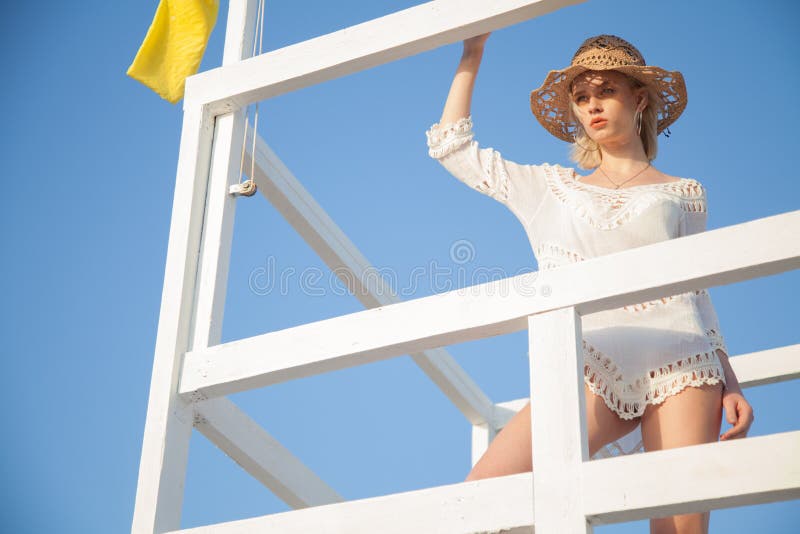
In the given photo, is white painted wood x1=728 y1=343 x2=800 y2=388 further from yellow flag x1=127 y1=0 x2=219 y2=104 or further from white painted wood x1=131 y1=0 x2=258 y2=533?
yellow flag x1=127 y1=0 x2=219 y2=104

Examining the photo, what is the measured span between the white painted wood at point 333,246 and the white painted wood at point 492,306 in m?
0.83

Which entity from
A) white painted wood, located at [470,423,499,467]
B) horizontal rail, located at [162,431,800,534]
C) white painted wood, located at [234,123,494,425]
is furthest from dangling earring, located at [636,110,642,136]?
white painted wood, located at [470,423,499,467]

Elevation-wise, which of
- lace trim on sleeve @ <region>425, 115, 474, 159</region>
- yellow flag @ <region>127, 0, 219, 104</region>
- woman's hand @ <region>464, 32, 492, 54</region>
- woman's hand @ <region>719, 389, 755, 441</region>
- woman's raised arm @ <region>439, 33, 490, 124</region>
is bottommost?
woman's hand @ <region>719, 389, 755, 441</region>

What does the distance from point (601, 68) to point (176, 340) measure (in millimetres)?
1335

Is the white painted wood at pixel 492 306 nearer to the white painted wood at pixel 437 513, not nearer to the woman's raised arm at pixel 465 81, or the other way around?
the white painted wood at pixel 437 513

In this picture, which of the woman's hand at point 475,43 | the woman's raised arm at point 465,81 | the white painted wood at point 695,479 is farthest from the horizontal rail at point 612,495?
the woman's hand at point 475,43

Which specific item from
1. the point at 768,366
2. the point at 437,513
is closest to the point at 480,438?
the point at 768,366

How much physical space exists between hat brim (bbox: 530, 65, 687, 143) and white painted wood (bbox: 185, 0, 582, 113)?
1.18 ft

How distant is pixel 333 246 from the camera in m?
3.91

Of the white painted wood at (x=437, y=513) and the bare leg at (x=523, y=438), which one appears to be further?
the bare leg at (x=523, y=438)

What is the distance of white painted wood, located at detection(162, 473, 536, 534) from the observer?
2.37 metres

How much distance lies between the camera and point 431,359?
14.5ft

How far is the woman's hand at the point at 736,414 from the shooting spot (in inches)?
109

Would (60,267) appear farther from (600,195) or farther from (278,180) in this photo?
(600,195)
